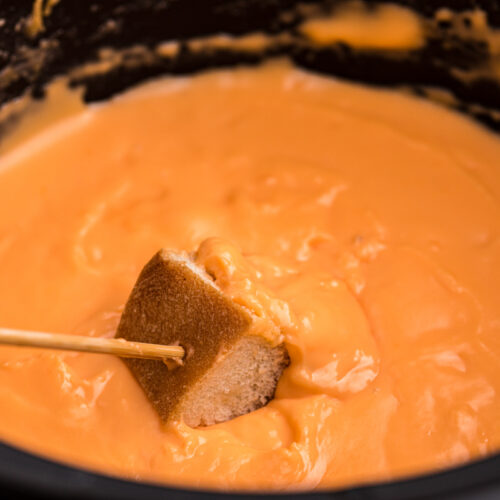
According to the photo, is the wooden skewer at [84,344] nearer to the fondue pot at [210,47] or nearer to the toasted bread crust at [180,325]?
the toasted bread crust at [180,325]

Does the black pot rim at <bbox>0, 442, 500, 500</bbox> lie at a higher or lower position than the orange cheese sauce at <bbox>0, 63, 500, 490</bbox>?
higher

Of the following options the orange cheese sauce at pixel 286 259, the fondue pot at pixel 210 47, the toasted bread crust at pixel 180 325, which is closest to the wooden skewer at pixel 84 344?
the toasted bread crust at pixel 180 325

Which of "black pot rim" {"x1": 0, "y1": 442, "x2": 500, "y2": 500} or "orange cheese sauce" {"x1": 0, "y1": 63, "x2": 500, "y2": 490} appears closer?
"black pot rim" {"x1": 0, "y1": 442, "x2": 500, "y2": 500}

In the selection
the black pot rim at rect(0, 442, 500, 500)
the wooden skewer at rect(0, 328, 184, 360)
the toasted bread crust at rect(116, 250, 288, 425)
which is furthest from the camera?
the toasted bread crust at rect(116, 250, 288, 425)

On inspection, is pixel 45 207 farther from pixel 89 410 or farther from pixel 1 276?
pixel 89 410

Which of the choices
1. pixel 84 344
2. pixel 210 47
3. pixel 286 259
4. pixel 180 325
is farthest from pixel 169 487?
pixel 210 47

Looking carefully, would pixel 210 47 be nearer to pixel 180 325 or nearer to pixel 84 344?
pixel 180 325

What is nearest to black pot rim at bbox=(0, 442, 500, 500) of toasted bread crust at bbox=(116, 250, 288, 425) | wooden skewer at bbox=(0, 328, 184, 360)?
wooden skewer at bbox=(0, 328, 184, 360)

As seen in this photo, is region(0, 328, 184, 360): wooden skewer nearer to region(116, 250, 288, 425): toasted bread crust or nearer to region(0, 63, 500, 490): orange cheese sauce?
region(116, 250, 288, 425): toasted bread crust
